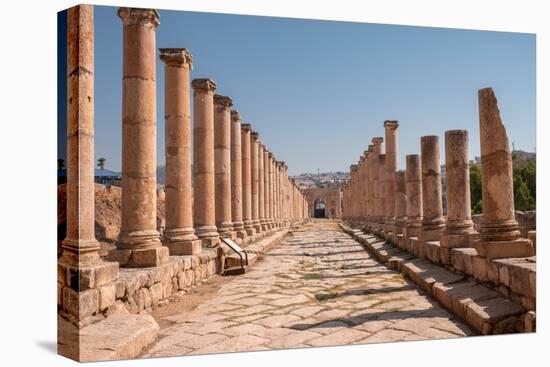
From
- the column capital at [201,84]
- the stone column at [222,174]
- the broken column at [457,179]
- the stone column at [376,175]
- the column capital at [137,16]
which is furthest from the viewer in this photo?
the stone column at [376,175]

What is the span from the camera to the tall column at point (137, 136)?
8.03m

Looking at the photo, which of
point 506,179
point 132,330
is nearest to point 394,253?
point 506,179

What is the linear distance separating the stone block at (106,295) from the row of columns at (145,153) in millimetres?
227

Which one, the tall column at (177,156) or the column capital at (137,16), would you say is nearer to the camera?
the column capital at (137,16)

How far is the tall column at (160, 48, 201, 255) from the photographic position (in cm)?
972

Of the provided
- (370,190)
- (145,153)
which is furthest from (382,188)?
(145,153)

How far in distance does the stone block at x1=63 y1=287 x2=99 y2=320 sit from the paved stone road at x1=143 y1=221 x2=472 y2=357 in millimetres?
→ 760

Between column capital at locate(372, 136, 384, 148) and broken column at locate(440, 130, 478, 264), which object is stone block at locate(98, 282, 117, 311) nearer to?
broken column at locate(440, 130, 478, 264)

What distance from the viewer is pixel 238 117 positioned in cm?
1773

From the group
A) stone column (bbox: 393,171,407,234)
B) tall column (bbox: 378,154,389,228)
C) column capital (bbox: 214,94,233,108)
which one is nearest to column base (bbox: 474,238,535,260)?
stone column (bbox: 393,171,407,234)

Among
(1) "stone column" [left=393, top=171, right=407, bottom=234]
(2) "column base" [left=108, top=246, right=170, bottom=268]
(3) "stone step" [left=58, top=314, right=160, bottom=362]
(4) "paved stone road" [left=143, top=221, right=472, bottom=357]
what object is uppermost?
(1) "stone column" [left=393, top=171, right=407, bottom=234]

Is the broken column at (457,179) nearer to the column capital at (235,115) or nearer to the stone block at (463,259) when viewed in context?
the stone block at (463,259)

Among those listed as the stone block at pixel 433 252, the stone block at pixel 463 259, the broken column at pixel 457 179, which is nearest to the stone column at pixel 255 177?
the stone block at pixel 433 252

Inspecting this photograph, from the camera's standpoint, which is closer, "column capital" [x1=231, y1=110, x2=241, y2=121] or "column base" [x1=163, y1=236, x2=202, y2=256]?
"column base" [x1=163, y1=236, x2=202, y2=256]
